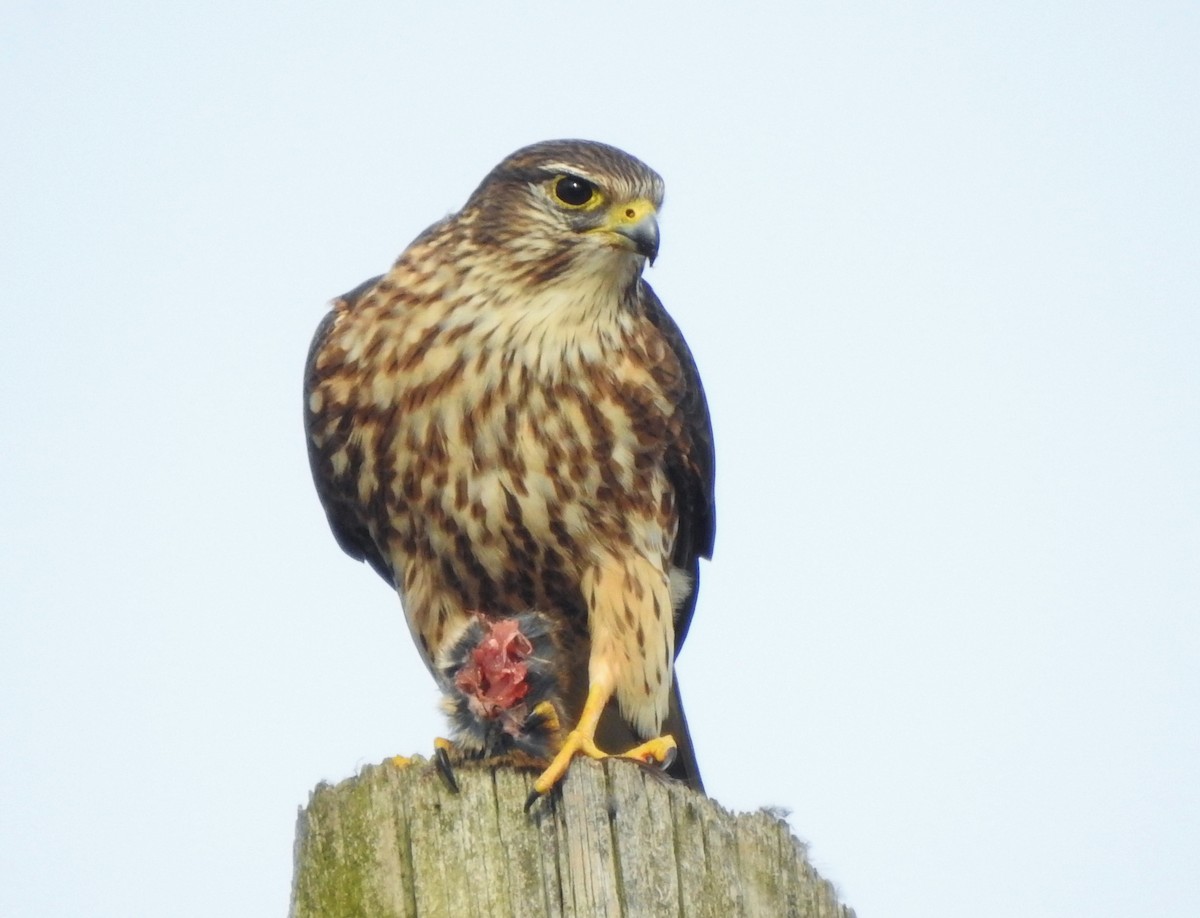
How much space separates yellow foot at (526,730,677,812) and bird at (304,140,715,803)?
0.46m

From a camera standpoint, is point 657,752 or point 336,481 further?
point 336,481

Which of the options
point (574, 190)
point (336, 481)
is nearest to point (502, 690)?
point (336, 481)

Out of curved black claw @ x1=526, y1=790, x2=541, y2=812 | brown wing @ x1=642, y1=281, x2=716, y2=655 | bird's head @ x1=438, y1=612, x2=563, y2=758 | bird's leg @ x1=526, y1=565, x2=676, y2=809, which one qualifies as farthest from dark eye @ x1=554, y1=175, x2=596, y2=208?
curved black claw @ x1=526, y1=790, x2=541, y2=812

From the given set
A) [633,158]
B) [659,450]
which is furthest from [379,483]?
[633,158]

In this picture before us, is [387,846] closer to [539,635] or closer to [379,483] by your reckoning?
[539,635]

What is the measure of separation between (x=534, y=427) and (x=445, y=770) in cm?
187

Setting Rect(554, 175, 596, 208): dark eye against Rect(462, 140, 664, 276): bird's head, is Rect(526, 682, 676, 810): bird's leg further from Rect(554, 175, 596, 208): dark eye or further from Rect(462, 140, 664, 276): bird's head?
Rect(554, 175, 596, 208): dark eye

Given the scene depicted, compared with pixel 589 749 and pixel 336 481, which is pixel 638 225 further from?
pixel 589 749

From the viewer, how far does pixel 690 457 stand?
4.81 meters

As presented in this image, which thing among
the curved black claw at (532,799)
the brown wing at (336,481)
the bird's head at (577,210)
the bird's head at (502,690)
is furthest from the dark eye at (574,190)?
the curved black claw at (532,799)

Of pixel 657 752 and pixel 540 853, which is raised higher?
pixel 657 752

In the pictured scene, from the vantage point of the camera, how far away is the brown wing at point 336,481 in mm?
4711

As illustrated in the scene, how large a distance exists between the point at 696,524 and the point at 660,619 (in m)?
0.59

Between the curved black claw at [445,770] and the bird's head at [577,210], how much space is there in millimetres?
1999
